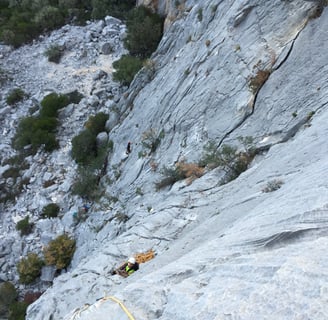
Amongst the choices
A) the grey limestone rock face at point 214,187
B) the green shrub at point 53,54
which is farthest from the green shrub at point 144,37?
the green shrub at point 53,54

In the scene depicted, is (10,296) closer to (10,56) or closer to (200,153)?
(200,153)

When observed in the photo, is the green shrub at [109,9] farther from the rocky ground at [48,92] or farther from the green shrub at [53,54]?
the green shrub at [53,54]

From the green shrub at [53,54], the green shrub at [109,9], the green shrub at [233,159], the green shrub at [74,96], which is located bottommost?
the green shrub at [233,159]

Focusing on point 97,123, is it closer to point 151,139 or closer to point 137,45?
point 151,139

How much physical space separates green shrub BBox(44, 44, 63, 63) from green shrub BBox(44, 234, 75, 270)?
14991 mm

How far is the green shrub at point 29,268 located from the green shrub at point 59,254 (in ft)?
1.42

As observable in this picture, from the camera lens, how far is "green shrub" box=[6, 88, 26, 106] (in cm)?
2275

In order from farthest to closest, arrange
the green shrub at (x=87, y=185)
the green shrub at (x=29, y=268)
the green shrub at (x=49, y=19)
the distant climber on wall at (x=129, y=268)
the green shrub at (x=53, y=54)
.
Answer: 1. the green shrub at (x=49, y=19)
2. the green shrub at (x=53, y=54)
3. the green shrub at (x=87, y=185)
4. the green shrub at (x=29, y=268)
5. the distant climber on wall at (x=129, y=268)

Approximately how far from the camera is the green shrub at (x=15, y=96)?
22750 mm

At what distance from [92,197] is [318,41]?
36.2ft

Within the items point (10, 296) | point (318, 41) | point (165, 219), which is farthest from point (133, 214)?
point (318, 41)

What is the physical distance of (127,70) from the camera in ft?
69.1

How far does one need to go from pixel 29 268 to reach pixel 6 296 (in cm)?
129

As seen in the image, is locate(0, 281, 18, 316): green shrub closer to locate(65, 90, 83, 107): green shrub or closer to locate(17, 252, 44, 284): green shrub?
locate(17, 252, 44, 284): green shrub
